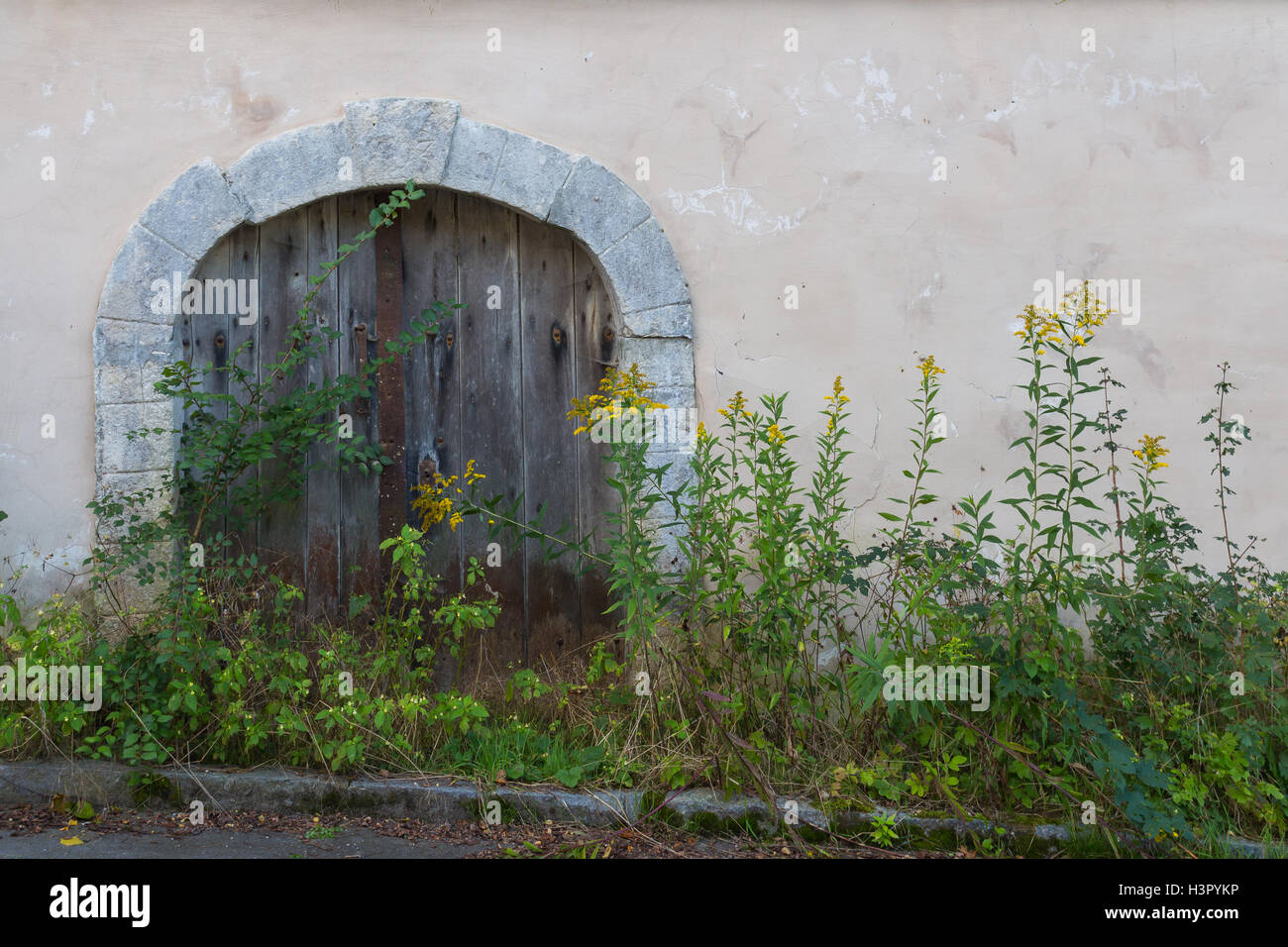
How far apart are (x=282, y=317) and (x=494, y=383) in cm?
89

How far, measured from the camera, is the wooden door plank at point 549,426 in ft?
13.4

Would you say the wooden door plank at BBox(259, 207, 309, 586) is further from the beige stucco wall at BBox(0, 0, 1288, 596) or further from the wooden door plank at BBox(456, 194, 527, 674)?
the wooden door plank at BBox(456, 194, 527, 674)

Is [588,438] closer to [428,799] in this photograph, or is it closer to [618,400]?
[618,400]

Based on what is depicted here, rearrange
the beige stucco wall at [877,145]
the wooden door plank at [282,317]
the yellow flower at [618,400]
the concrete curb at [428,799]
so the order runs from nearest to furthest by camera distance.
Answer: the concrete curb at [428,799]
the yellow flower at [618,400]
the beige stucco wall at [877,145]
the wooden door plank at [282,317]

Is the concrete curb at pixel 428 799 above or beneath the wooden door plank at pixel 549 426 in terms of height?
beneath

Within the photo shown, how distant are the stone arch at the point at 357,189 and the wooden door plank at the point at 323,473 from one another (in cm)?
22

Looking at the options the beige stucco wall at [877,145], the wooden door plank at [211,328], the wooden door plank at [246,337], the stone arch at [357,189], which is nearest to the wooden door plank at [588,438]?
the stone arch at [357,189]

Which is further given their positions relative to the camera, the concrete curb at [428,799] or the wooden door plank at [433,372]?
the wooden door plank at [433,372]

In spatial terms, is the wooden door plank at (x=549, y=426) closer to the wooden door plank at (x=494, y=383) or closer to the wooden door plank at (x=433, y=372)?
the wooden door plank at (x=494, y=383)

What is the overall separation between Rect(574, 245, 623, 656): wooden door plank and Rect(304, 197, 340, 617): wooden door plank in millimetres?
980

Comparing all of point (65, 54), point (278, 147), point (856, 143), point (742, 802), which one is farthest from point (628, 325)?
point (65, 54)

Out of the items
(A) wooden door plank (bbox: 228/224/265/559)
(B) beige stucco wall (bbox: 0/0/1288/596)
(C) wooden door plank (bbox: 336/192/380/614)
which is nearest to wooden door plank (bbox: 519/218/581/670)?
(B) beige stucco wall (bbox: 0/0/1288/596)

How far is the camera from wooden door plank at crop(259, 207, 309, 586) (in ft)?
13.3

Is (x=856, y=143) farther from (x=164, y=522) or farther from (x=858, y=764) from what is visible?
(x=164, y=522)
